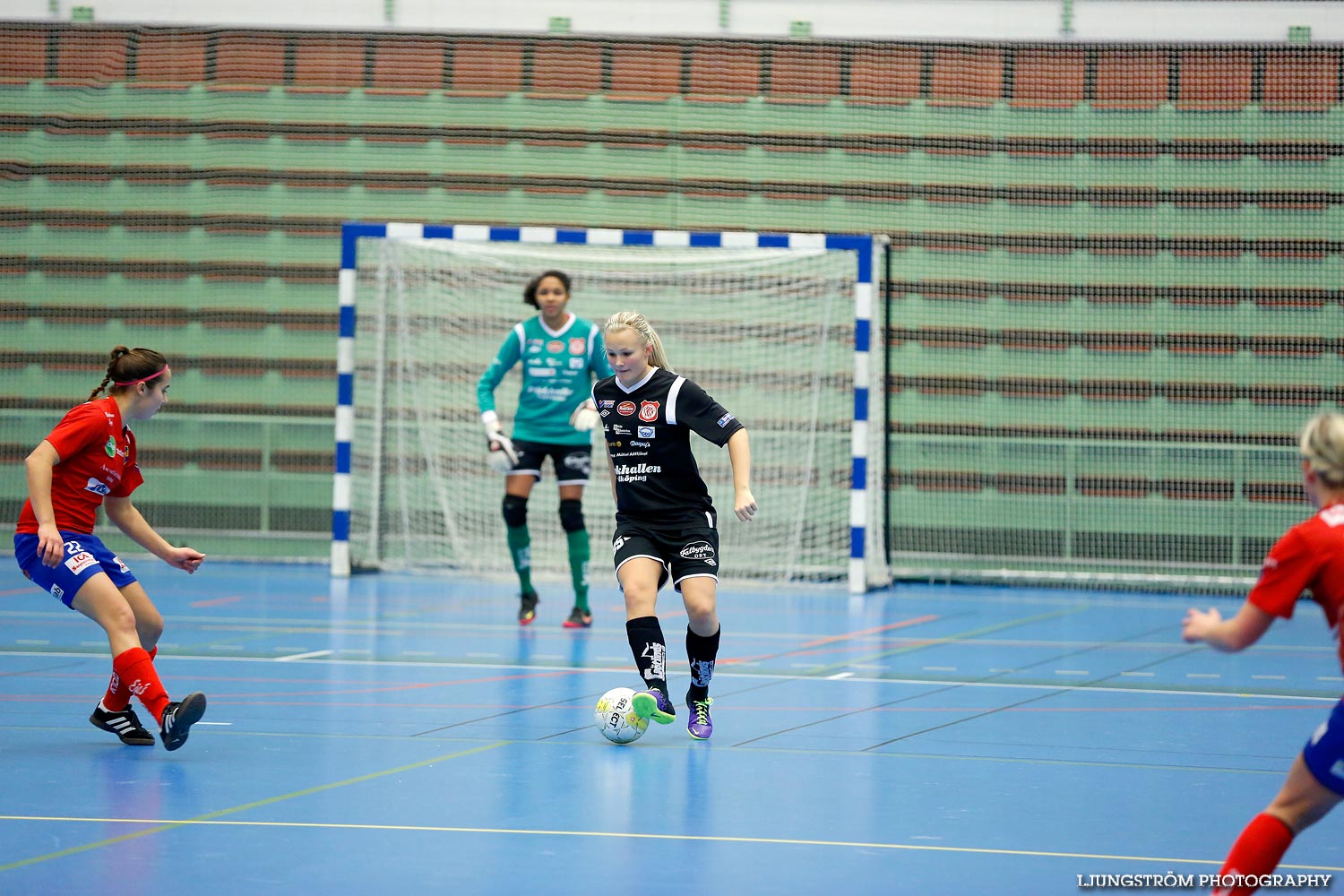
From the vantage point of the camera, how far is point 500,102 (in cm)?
1542

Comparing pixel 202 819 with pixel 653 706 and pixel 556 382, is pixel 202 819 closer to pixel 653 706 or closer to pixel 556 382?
pixel 653 706

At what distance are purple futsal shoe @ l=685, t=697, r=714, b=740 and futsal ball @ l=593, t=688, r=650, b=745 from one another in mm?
239

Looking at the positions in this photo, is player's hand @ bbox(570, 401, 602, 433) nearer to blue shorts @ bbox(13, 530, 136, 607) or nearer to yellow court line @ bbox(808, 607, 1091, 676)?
yellow court line @ bbox(808, 607, 1091, 676)

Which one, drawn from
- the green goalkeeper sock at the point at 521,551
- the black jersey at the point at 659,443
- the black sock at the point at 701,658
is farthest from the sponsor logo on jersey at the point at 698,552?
the green goalkeeper sock at the point at 521,551

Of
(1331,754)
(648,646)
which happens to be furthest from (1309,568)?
(648,646)

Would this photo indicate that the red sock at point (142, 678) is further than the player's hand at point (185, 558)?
No

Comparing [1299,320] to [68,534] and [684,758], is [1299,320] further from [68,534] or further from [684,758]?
[68,534]

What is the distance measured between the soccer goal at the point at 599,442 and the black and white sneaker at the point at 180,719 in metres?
7.20

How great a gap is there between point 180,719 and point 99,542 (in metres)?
0.82

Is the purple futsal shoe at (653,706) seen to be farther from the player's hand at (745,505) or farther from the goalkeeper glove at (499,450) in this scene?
the goalkeeper glove at (499,450)

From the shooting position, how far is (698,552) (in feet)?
18.7

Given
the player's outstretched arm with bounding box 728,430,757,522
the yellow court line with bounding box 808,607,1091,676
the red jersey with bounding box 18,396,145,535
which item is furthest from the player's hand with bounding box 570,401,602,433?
the red jersey with bounding box 18,396,145,535

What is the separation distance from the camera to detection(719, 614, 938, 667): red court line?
318 inches

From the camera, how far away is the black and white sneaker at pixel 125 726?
546 cm
